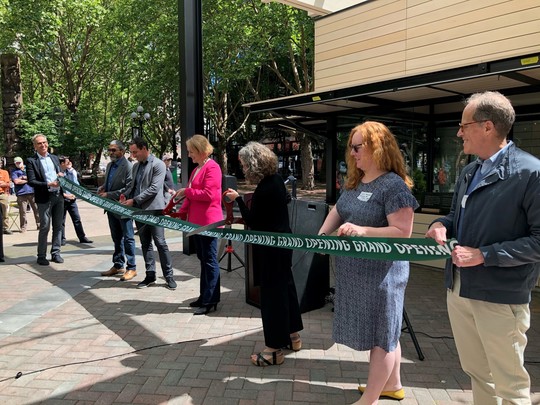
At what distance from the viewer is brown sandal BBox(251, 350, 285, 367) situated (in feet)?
11.3

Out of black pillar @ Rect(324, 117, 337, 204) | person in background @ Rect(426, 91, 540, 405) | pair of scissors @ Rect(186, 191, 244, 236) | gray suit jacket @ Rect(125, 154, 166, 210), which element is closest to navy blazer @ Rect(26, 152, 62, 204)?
gray suit jacket @ Rect(125, 154, 166, 210)

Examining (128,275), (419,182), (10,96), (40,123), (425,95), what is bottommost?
(128,275)

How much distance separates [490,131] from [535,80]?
3584mm

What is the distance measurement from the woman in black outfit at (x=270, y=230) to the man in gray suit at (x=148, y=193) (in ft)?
7.75

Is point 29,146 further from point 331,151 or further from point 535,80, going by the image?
point 535,80

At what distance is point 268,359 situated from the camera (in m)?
3.44

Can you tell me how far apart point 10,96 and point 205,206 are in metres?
16.6

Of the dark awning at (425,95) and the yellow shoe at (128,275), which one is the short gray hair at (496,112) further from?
the yellow shoe at (128,275)

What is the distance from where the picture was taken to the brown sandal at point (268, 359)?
3.44 meters

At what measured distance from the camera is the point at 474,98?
2111mm

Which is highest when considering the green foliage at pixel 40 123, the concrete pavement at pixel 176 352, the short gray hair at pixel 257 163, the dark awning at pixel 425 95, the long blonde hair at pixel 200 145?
the green foliage at pixel 40 123

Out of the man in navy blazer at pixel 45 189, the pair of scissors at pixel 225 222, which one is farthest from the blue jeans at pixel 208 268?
the man in navy blazer at pixel 45 189

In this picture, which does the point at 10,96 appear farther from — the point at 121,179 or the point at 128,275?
the point at 128,275

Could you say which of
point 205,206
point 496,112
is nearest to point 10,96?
point 205,206
